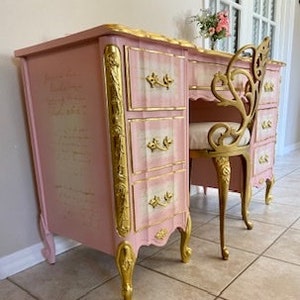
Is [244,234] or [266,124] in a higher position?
[266,124]

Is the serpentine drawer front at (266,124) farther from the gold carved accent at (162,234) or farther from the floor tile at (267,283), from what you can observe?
the gold carved accent at (162,234)

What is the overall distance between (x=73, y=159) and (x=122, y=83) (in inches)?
14.2

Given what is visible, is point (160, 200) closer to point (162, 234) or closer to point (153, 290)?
point (162, 234)

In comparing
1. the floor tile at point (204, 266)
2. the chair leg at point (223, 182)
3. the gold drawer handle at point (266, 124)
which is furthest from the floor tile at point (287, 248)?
the gold drawer handle at point (266, 124)

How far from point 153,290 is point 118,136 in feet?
1.92

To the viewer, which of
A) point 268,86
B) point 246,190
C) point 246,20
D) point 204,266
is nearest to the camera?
point 204,266

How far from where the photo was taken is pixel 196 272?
1.17 m

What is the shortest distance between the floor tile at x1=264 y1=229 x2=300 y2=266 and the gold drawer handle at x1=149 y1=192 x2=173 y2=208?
57cm

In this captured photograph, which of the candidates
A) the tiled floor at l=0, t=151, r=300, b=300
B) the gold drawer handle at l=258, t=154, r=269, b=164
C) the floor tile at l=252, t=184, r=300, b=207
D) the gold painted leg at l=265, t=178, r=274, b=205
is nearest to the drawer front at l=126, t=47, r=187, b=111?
the tiled floor at l=0, t=151, r=300, b=300

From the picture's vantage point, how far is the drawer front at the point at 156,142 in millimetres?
942

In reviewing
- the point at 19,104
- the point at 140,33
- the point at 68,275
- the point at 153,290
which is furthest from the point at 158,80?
the point at 68,275

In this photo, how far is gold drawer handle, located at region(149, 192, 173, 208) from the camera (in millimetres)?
1023

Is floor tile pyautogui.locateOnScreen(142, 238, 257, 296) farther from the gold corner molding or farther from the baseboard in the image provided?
the gold corner molding

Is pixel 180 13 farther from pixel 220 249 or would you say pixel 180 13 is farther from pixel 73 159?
pixel 220 249
